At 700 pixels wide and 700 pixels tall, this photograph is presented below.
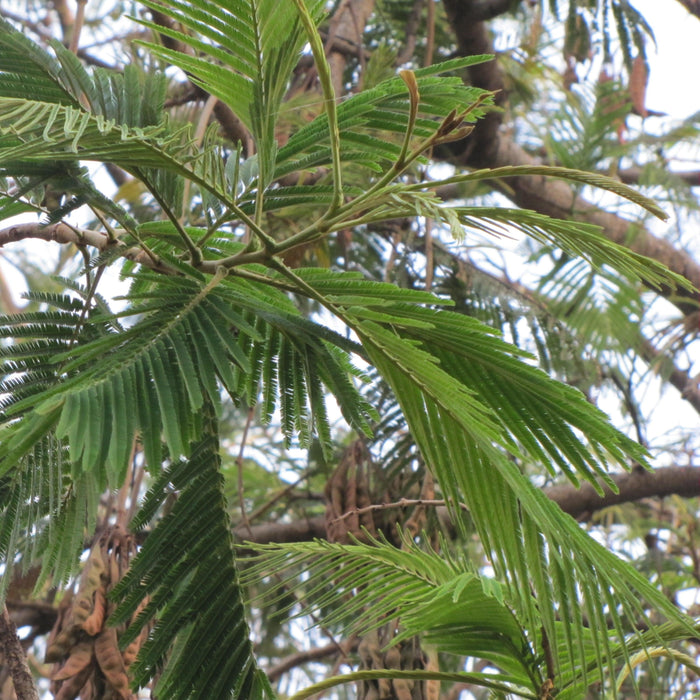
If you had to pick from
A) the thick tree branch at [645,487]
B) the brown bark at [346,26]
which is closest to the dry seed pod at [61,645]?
the thick tree branch at [645,487]

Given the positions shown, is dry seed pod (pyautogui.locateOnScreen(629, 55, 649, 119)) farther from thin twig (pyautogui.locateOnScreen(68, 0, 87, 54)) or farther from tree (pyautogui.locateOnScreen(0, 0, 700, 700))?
tree (pyautogui.locateOnScreen(0, 0, 700, 700))

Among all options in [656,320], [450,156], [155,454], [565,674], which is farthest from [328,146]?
[656,320]

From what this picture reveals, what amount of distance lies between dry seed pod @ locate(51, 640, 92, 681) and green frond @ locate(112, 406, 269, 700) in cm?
38

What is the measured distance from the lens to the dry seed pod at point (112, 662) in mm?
1090

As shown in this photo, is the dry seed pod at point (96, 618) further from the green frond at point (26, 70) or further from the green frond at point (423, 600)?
the green frond at point (26, 70)

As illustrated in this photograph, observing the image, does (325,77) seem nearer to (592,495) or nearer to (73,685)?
(73,685)

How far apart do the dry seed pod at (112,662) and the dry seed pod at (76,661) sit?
1cm

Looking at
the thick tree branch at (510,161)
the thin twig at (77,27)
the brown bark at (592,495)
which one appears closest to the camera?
the thin twig at (77,27)

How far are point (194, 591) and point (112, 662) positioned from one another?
420 mm

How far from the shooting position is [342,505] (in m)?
1.63

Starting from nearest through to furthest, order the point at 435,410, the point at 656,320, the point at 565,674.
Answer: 1. the point at 435,410
2. the point at 565,674
3. the point at 656,320

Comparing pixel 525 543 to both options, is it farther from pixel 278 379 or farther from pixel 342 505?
pixel 342 505

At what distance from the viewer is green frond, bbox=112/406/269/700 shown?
2.49ft

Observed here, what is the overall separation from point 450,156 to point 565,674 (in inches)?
71.8
